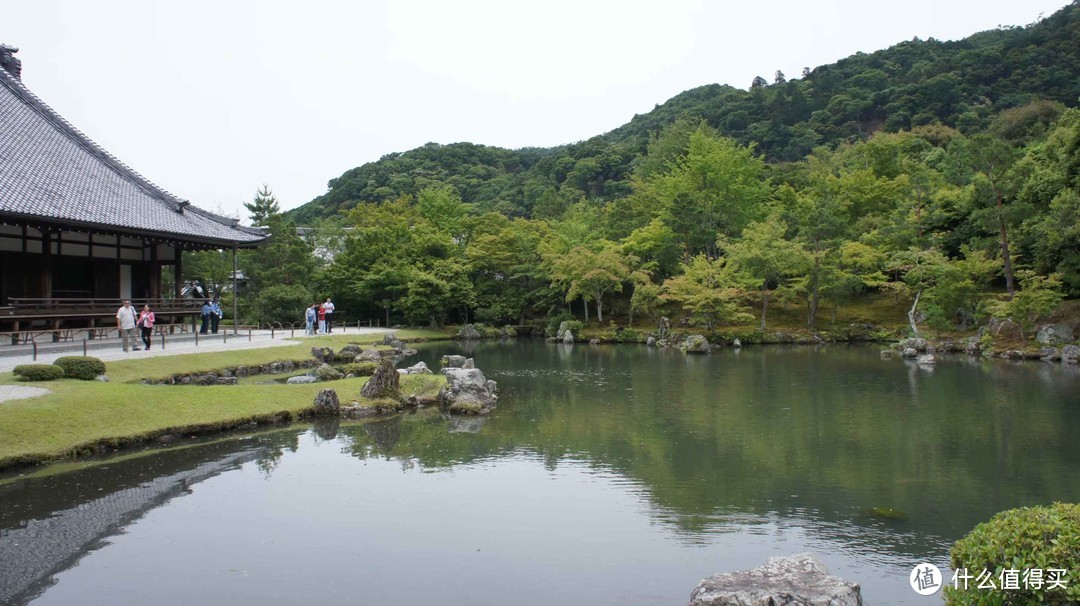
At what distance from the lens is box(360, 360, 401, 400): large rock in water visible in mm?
16484

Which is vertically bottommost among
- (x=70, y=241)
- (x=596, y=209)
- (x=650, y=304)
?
(x=650, y=304)

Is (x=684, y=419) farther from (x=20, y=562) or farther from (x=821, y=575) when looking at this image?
(x=20, y=562)

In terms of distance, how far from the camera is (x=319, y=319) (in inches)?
1351

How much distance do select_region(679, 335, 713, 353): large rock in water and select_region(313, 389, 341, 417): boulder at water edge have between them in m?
20.1

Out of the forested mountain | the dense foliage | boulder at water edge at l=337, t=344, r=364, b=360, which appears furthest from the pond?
the forested mountain

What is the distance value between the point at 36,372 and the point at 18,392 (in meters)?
1.44

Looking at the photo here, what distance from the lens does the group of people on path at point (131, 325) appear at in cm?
1939

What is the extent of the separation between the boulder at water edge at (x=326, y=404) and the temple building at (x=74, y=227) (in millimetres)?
9891

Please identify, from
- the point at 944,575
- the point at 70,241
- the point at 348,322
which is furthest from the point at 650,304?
the point at 944,575

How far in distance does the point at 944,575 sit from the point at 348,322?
41.2m

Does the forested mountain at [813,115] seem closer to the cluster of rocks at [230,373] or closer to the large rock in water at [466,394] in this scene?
the cluster of rocks at [230,373]

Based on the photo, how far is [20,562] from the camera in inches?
275

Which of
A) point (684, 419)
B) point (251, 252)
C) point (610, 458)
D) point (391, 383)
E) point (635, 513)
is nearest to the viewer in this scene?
point (635, 513)

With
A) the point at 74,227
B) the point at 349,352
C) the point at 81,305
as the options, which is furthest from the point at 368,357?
the point at 74,227
